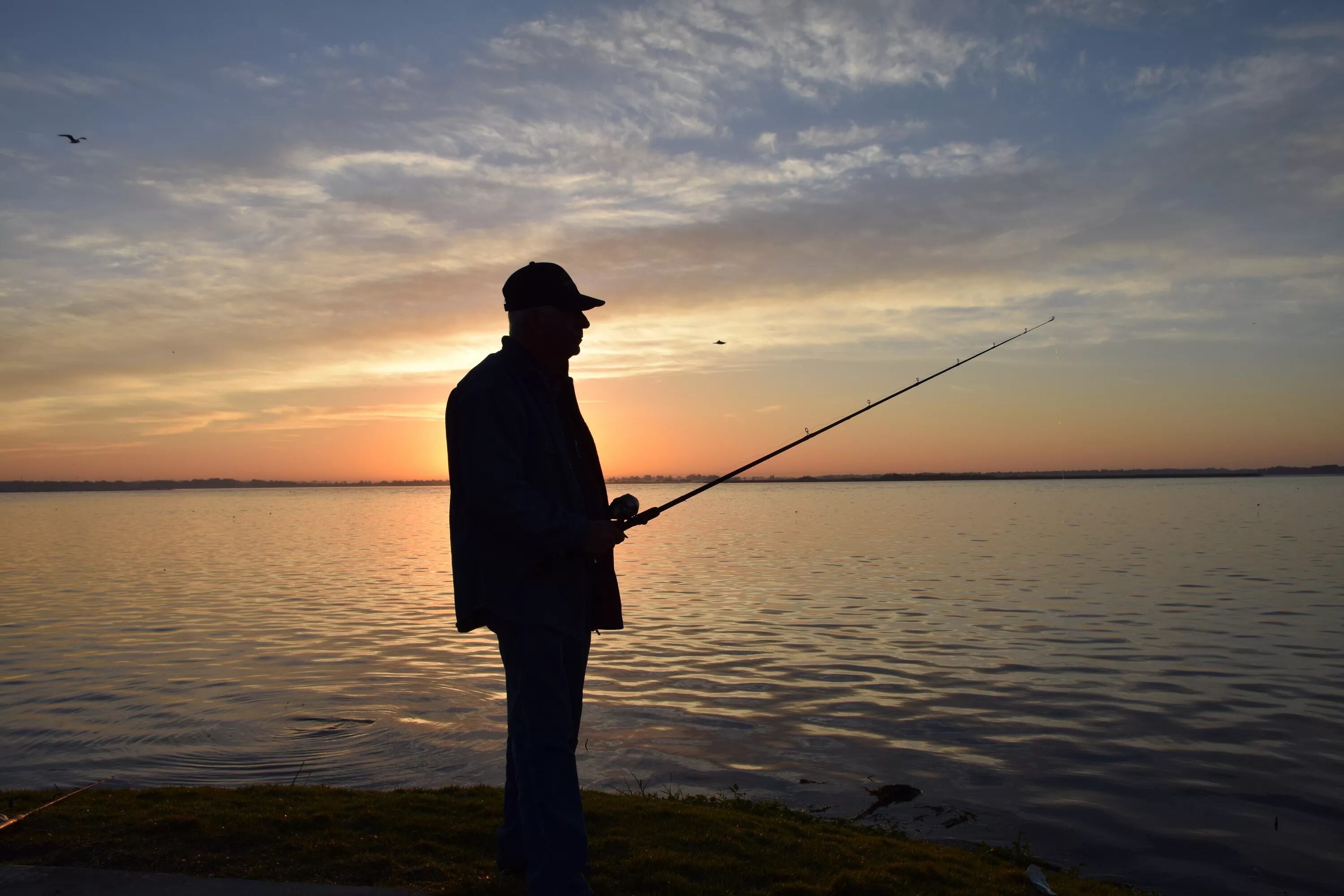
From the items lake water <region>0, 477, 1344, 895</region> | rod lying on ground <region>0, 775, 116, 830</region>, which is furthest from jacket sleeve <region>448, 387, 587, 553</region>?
lake water <region>0, 477, 1344, 895</region>

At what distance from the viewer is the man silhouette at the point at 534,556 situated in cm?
367

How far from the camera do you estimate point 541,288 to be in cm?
405

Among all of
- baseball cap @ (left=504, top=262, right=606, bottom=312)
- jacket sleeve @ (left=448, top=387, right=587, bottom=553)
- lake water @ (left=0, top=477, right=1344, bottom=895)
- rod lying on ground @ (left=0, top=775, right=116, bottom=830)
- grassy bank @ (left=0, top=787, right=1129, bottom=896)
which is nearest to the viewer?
jacket sleeve @ (left=448, top=387, right=587, bottom=553)

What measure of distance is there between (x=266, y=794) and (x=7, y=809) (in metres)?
1.45

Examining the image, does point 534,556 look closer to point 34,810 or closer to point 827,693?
point 34,810

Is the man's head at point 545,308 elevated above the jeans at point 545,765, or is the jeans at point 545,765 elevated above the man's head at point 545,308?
the man's head at point 545,308

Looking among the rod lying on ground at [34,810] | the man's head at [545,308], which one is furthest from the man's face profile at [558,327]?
the rod lying on ground at [34,810]

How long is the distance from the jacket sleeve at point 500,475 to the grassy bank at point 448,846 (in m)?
1.79

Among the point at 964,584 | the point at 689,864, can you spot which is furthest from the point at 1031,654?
the point at 689,864

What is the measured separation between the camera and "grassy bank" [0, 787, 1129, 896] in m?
4.64

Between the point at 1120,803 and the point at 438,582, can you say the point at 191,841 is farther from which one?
the point at 438,582

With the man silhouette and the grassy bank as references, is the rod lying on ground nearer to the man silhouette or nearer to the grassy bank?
the grassy bank

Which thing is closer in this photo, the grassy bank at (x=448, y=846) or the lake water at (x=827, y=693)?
the grassy bank at (x=448, y=846)

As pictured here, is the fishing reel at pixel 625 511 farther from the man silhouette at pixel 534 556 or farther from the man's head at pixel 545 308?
the man's head at pixel 545 308
